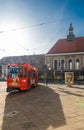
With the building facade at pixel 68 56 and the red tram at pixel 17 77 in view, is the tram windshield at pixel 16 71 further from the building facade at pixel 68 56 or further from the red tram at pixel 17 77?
the building facade at pixel 68 56

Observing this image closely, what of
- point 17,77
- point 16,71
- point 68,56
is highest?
point 68,56

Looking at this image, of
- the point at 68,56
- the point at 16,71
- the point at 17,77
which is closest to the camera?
the point at 17,77

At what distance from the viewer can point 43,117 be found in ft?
29.3

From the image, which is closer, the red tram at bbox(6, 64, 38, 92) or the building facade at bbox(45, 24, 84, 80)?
the red tram at bbox(6, 64, 38, 92)

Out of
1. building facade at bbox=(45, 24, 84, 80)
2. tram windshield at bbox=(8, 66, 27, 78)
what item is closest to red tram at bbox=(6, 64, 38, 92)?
tram windshield at bbox=(8, 66, 27, 78)

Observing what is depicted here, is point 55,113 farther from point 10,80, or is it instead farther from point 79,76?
point 79,76

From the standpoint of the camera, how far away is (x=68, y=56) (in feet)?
166

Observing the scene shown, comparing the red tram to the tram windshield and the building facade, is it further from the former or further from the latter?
the building facade

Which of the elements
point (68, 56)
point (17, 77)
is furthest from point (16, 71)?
point (68, 56)

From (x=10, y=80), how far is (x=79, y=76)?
3134 cm

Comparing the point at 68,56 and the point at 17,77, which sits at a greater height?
the point at 68,56

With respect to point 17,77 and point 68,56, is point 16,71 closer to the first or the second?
point 17,77

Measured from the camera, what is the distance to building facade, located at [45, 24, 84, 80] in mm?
48562

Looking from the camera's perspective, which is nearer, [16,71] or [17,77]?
[17,77]
